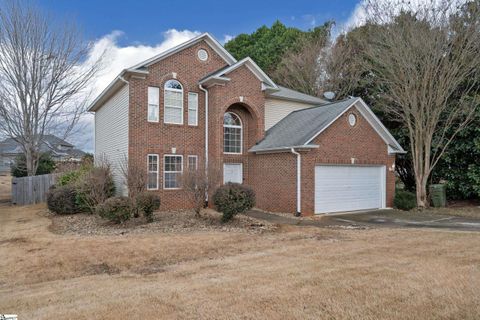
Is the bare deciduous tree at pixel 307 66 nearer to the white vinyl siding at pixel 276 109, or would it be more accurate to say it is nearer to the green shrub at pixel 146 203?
the white vinyl siding at pixel 276 109

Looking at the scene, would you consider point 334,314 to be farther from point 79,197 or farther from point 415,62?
point 415,62

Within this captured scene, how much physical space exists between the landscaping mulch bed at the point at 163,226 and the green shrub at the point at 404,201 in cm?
828

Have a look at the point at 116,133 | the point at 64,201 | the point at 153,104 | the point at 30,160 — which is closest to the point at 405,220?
the point at 153,104

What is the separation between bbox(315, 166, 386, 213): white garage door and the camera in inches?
600

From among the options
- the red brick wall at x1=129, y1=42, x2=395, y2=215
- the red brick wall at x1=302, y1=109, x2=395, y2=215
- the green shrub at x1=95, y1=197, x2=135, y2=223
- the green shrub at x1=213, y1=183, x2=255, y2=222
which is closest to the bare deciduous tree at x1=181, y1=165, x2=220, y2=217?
the green shrub at x1=213, y1=183, x2=255, y2=222

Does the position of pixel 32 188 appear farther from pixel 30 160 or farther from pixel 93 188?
pixel 93 188

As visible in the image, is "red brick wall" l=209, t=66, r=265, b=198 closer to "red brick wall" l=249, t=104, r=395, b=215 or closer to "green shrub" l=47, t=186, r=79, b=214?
"red brick wall" l=249, t=104, r=395, b=215

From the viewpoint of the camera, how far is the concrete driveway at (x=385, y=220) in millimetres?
12469

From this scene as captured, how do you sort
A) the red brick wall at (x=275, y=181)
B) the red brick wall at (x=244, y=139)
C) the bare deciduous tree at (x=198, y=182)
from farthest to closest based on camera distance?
the red brick wall at (x=244, y=139) → the red brick wall at (x=275, y=181) → the bare deciduous tree at (x=198, y=182)

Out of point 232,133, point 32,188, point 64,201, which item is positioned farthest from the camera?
point 32,188

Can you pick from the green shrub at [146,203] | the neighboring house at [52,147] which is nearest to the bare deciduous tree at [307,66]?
the neighboring house at [52,147]

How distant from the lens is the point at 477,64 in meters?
16.9

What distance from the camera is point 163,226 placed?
11617 mm

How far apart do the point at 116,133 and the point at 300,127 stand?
339 inches
